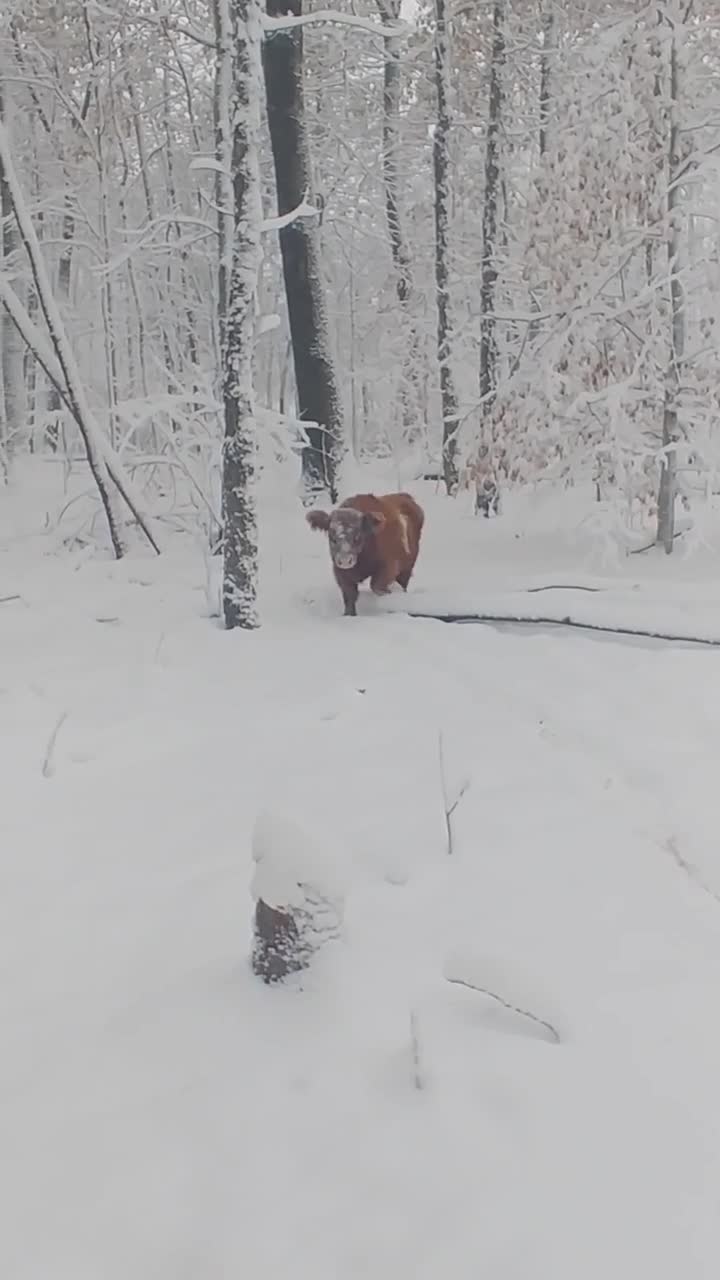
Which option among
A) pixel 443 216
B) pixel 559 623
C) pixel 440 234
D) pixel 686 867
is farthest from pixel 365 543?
pixel 443 216

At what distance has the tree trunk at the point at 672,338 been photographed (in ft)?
25.4

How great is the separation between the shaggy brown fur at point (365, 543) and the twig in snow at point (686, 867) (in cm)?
383

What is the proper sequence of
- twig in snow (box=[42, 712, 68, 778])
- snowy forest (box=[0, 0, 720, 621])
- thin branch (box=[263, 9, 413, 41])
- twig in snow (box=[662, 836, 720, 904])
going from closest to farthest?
twig in snow (box=[662, 836, 720, 904])
twig in snow (box=[42, 712, 68, 778])
thin branch (box=[263, 9, 413, 41])
snowy forest (box=[0, 0, 720, 621])

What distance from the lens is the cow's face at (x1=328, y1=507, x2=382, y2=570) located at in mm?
6586

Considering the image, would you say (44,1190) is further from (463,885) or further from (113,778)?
(113,778)

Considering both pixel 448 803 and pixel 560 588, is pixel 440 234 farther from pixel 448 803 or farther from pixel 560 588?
pixel 448 803

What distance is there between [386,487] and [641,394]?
563cm

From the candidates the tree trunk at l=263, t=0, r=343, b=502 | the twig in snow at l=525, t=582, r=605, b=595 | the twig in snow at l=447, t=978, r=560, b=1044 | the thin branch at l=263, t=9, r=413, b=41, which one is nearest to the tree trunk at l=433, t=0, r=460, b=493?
the tree trunk at l=263, t=0, r=343, b=502

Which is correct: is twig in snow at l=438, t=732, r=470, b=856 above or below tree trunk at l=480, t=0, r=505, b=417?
below

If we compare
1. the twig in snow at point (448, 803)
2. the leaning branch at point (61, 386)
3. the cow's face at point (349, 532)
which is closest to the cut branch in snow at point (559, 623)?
the cow's face at point (349, 532)

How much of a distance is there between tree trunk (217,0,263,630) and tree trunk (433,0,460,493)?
18.6 ft

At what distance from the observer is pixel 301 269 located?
1022 cm

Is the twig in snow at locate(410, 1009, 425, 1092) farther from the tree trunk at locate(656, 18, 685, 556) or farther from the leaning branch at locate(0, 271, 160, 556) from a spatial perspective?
the leaning branch at locate(0, 271, 160, 556)

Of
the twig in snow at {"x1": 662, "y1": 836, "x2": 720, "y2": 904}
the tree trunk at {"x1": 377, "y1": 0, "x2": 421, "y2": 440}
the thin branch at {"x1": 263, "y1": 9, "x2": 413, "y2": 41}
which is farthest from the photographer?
the tree trunk at {"x1": 377, "y1": 0, "x2": 421, "y2": 440}
